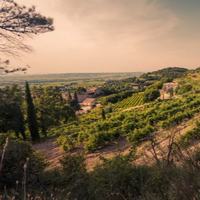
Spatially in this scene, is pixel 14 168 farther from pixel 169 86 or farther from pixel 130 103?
pixel 169 86

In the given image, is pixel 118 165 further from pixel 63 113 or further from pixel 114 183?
pixel 63 113

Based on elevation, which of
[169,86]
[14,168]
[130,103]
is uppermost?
[14,168]

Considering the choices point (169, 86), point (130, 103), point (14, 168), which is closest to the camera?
point (14, 168)

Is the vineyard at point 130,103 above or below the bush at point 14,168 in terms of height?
below

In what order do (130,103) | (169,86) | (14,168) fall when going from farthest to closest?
(169,86) → (130,103) → (14,168)

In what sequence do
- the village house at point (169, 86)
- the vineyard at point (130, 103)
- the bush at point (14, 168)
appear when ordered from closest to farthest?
the bush at point (14, 168)
the vineyard at point (130, 103)
the village house at point (169, 86)

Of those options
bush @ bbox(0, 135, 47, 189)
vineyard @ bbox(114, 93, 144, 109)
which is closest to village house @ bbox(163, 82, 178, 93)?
vineyard @ bbox(114, 93, 144, 109)

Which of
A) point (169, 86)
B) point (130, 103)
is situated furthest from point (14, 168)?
point (169, 86)

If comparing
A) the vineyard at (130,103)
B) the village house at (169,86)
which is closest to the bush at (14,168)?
the vineyard at (130,103)

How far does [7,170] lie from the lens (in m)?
4.73

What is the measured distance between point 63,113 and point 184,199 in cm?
2699

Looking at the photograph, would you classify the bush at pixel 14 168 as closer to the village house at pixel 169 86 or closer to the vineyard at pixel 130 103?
the vineyard at pixel 130 103

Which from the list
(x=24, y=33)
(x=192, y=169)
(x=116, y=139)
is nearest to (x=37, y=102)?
(x=116, y=139)

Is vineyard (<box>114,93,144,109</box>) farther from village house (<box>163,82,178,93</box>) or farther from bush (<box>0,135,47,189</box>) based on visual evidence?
bush (<box>0,135,47,189</box>)
